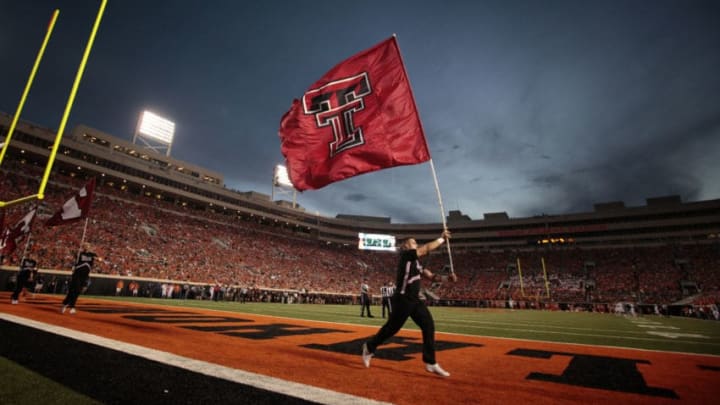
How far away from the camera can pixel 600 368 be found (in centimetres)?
461

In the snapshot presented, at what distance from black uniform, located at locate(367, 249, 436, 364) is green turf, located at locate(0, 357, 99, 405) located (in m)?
2.88

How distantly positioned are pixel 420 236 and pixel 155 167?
161 ft

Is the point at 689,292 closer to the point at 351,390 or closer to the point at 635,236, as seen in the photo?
the point at 635,236

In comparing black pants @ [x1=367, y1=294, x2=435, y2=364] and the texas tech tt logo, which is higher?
the texas tech tt logo

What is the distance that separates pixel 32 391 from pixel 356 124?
5477mm

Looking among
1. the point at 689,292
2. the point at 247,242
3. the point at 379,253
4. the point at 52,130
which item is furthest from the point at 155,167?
the point at 689,292

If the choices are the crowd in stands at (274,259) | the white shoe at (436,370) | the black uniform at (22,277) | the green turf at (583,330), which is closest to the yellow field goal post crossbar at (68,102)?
the white shoe at (436,370)

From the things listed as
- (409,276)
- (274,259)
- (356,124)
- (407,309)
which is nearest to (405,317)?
(407,309)

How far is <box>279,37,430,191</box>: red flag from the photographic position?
6027 mm

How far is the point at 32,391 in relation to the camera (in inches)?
97.2

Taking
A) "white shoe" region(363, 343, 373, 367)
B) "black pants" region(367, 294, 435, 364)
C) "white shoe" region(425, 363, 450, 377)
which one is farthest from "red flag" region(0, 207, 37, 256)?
"white shoe" region(425, 363, 450, 377)

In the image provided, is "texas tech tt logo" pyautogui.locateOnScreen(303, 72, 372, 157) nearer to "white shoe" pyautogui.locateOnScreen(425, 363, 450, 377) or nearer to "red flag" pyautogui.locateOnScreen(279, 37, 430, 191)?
"red flag" pyautogui.locateOnScreen(279, 37, 430, 191)

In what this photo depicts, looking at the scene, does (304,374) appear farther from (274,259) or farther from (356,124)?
(274,259)

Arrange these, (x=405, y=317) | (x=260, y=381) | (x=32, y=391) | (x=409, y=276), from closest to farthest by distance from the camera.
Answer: (x=32, y=391) < (x=260, y=381) < (x=405, y=317) < (x=409, y=276)
